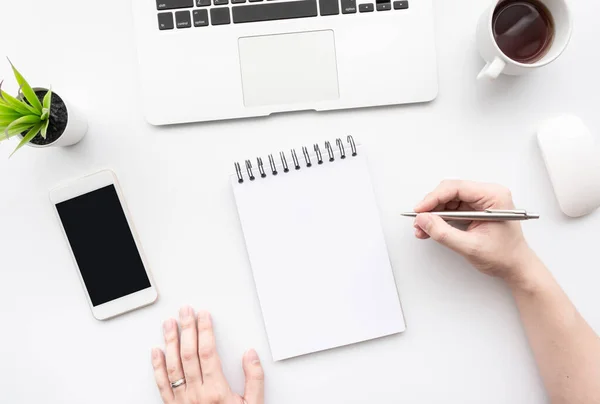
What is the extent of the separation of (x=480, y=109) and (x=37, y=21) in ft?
2.07

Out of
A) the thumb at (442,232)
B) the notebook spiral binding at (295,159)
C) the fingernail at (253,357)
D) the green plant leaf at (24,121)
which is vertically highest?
the green plant leaf at (24,121)

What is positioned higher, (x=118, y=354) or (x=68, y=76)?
(x=68, y=76)

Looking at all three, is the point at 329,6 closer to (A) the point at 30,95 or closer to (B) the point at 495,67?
(B) the point at 495,67

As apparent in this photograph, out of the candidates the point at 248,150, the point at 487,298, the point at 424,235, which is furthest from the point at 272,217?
the point at 487,298

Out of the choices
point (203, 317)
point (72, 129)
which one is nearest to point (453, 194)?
point (203, 317)

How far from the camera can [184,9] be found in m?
0.59

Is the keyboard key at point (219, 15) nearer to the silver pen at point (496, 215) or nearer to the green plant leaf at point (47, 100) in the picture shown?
the green plant leaf at point (47, 100)

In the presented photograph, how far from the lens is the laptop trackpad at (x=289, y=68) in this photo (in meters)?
0.60

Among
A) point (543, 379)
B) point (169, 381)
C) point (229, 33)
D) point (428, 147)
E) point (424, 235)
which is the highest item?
point (229, 33)

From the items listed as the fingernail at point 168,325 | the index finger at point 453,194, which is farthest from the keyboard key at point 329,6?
the fingernail at point 168,325

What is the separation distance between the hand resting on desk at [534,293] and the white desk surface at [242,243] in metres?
0.03

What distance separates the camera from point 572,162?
601 millimetres

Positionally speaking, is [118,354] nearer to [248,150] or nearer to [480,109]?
[248,150]

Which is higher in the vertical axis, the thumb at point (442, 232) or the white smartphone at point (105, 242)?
the white smartphone at point (105, 242)
